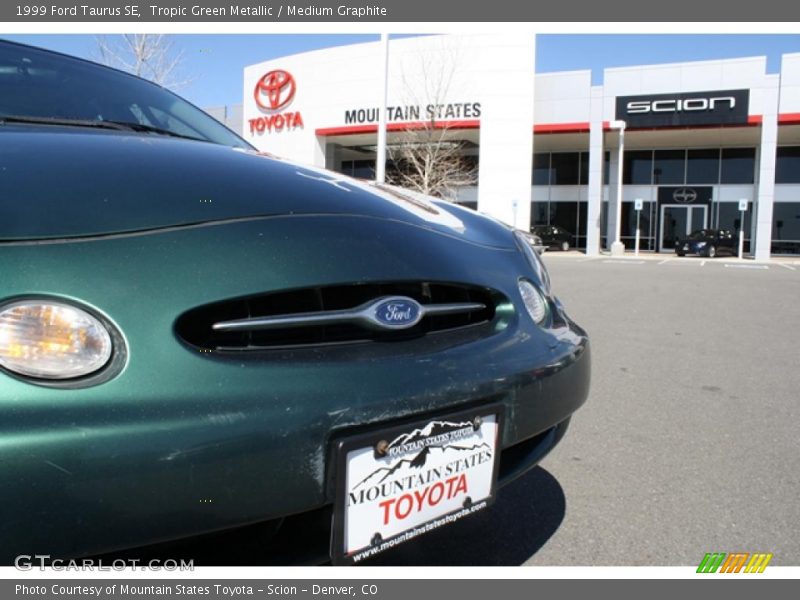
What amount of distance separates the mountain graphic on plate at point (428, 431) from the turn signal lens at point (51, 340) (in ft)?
1.86

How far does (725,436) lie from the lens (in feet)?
9.44

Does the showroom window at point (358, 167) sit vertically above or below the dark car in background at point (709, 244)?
above

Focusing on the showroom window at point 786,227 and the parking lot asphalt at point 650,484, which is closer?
the parking lot asphalt at point 650,484

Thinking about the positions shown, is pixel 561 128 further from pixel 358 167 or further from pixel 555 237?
pixel 358 167

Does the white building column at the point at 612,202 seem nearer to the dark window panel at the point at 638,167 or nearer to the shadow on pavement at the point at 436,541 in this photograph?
the dark window panel at the point at 638,167

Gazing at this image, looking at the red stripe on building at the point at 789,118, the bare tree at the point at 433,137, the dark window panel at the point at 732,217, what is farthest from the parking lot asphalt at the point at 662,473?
the dark window panel at the point at 732,217

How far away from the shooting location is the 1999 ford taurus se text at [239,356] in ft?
3.11

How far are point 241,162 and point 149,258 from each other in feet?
2.13

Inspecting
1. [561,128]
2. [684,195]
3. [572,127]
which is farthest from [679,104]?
[684,195]

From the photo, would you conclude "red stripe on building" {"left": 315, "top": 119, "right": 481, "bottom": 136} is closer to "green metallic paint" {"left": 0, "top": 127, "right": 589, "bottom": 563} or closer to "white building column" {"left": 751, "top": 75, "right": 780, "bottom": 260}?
"white building column" {"left": 751, "top": 75, "right": 780, "bottom": 260}

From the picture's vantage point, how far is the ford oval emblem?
1.28 meters

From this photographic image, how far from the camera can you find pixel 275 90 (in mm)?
26156

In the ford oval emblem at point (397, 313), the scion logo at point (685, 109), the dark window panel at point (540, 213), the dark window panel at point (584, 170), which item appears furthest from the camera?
the dark window panel at point (540, 213)
